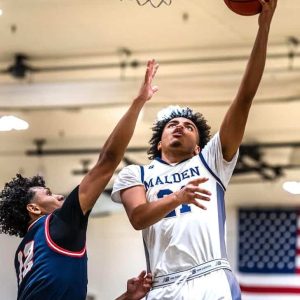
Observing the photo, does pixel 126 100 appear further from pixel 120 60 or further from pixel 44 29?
pixel 44 29

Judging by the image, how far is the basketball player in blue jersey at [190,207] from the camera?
11.5ft

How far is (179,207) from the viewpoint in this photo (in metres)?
3.61

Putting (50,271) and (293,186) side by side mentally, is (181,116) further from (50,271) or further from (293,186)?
(293,186)

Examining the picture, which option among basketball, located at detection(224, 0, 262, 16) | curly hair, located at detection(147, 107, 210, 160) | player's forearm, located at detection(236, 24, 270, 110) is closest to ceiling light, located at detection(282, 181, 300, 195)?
curly hair, located at detection(147, 107, 210, 160)

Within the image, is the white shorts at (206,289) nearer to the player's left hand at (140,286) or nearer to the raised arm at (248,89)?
the player's left hand at (140,286)

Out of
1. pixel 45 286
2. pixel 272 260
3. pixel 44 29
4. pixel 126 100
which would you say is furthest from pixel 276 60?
pixel 45 286

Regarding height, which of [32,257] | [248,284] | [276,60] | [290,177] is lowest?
[248,284]

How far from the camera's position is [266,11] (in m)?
3.63

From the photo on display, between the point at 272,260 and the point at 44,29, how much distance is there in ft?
22.4

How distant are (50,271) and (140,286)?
1.46ft

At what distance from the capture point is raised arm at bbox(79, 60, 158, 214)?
3631 mm

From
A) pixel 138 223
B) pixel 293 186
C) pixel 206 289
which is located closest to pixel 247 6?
pixel 138 223

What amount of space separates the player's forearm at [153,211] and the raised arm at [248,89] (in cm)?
46

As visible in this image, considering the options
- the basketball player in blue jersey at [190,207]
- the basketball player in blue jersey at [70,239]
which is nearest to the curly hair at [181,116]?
the basketball player in blue jersey at [190,207]
